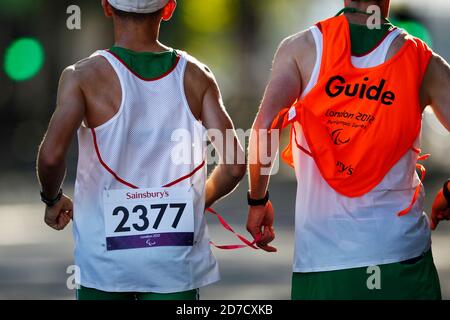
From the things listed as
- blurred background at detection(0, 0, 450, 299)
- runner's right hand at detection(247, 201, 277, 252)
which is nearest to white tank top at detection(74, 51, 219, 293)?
runner's right hand at detection(247, 201, 277, 252)

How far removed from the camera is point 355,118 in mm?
5883

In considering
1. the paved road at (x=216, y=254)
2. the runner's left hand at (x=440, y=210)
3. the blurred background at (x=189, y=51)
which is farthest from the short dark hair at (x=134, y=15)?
the blurred background at (x=189, y=51)

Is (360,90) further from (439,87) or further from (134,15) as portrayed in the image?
(134,15)

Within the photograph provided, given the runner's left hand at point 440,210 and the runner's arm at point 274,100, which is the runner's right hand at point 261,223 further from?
the runner's left hand at point 440,210

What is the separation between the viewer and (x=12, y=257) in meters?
14.6

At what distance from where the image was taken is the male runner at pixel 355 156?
231 inches

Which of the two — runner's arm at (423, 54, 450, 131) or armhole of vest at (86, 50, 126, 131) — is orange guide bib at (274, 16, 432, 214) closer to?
runner's arm at (423, 54, 450, 131)

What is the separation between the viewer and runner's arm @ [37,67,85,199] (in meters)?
5.81

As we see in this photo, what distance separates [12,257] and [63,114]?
905cm

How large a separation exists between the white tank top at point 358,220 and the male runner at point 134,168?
0.47 metres

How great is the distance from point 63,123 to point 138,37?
539 mm

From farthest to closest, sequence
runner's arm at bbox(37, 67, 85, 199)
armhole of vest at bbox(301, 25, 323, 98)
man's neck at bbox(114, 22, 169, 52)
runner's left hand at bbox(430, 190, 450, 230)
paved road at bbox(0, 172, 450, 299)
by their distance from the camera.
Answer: paved road at bbox(0, 172, 450, 299) → runner's left hand at bbox(430, 190, 450, 230) → man's neck at bbox(114, 22, 169, 52) → armhole of vest at bbox(301, 25, 323, 98) → runner's arm at bbox(37, 67, 85, 199)

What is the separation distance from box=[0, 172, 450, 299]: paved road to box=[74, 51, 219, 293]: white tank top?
550 centimetres
